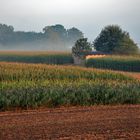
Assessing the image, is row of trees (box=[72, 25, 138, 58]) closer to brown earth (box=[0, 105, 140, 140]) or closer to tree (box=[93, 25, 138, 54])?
tree (box=[93, 25, 138, 54])

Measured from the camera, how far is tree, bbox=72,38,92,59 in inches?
2707

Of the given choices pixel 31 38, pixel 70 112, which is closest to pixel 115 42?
pixel 70 112

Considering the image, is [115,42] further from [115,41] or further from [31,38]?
[31,38]

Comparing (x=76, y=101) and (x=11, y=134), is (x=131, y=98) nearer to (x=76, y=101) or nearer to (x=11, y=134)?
(x=76, y=101)

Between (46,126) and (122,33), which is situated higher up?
(122,33)

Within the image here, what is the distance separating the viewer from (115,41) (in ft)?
260

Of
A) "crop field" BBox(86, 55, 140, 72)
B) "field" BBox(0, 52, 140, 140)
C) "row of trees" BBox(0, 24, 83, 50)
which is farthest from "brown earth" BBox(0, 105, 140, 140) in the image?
"row of trees" BBox(0, 24, 83, 50)

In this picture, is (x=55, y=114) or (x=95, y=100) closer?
(x=55, y=114)

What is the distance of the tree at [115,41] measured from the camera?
78312 millimetres

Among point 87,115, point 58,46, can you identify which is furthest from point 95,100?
point 58,46

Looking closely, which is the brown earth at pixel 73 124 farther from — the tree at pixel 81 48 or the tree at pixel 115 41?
the tree at pixel 115 41

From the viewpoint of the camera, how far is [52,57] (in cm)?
6875

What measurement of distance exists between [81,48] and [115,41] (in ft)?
35.7

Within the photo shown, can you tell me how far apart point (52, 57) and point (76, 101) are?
49.5 meters
